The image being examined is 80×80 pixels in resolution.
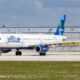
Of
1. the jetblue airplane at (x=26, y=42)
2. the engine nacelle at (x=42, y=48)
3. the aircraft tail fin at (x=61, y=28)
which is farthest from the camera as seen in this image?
the aircraft tail fin at (x=61, y=28)

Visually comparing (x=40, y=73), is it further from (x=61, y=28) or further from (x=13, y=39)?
(x=61, y=28)

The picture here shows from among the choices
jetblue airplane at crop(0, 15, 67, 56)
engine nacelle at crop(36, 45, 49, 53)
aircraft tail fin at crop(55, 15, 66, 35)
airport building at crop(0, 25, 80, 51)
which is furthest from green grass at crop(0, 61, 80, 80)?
airport building at crop(0, 25, 80, 51)

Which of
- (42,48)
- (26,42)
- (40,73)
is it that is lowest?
(42,48)

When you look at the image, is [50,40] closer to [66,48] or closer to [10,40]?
[10,40]

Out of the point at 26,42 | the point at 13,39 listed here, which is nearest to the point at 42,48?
the point at 26,42

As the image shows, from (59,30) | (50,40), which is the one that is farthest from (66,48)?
(50,40)

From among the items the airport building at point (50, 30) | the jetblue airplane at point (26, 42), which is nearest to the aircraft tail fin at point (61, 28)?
the jetblue airplane at point (26, 42)

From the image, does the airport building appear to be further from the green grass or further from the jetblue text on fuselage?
the green grass

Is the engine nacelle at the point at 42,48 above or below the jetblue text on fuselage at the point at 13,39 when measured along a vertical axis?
below

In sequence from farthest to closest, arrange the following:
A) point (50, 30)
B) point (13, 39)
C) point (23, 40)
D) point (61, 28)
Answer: point (50, 30) → point (61, 28) → point (23, 40) → point (13, 39)

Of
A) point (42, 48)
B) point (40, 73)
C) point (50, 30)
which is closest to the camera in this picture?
point (40, 73)

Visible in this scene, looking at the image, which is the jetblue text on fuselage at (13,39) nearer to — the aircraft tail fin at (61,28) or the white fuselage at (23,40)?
the white fuselage at (23,40)

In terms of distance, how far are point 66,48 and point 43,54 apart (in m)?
48.6

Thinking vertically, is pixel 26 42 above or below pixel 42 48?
above
